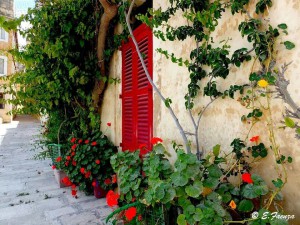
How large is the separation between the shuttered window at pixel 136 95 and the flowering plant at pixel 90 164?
0.42m

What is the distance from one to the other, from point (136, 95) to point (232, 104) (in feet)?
6.44

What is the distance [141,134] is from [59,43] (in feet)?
7.02

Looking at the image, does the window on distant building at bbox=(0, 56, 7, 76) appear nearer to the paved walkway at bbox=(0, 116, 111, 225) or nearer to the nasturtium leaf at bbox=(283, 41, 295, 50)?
the paved walkway at bbox=(0, 116, 111, 225)

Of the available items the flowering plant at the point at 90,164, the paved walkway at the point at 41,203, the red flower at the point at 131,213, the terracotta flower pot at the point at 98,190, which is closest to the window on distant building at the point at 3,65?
the paved walkway at the point at 41,203

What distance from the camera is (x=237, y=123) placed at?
6.16 ft

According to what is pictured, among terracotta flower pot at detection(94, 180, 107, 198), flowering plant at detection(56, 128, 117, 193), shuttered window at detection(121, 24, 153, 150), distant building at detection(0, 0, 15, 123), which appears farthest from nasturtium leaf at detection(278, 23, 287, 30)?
distant building at detection(0, 0, 15, 123)

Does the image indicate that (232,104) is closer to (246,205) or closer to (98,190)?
(246,205)

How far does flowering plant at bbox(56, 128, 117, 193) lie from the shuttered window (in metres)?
0.42

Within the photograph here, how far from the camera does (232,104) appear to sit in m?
1.92

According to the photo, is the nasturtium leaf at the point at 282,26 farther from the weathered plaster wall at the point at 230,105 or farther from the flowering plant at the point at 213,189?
the flowering plant at the point at 213,189

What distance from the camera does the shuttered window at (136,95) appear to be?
3.29 m

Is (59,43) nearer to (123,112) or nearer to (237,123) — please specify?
(123,112)

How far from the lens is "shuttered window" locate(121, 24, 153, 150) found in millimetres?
3289

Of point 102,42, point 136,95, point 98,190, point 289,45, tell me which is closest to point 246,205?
point 289,45
